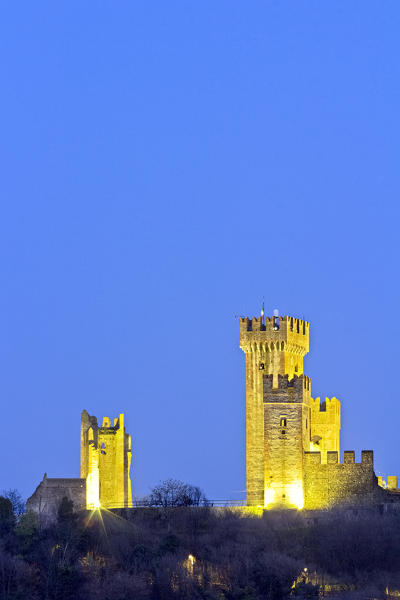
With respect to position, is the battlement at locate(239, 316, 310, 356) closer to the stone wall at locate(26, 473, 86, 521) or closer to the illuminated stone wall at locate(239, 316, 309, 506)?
the illuminated stone wall at locate(239, 316, 309, 506)

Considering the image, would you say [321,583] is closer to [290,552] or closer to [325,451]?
[290,552]

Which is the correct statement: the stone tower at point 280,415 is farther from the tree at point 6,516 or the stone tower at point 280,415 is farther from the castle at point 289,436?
the tree at point 6,516

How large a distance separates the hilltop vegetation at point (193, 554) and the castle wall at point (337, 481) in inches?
49.9

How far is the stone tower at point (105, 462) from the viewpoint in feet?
389

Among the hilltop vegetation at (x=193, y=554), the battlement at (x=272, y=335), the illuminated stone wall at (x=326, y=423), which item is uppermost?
the battlement at (x=272, y=335)

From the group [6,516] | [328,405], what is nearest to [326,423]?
[328,405]

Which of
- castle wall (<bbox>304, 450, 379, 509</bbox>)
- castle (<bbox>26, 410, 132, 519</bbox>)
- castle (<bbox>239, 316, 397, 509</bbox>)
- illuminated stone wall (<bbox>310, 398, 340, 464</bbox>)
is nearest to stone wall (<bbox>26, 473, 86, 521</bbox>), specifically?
castle (<bbox>26, 410, 132, 519</bbox>)

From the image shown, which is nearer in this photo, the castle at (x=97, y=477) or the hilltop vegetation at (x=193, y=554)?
the hilltop vegetation at (x=193, y=554)

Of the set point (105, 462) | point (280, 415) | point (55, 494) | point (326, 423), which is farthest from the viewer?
point (326, 423)

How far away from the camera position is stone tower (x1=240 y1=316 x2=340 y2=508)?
11506cm

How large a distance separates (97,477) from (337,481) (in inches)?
551

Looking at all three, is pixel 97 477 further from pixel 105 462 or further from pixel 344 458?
pixel 344 458

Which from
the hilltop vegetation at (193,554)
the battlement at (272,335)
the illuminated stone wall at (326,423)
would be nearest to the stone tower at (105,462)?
the hilltop vegetation at (193,554)

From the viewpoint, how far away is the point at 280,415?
116000 mm
